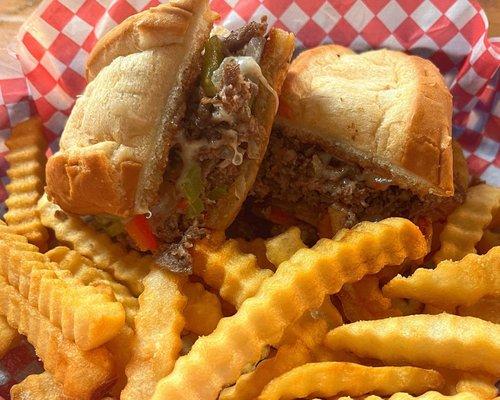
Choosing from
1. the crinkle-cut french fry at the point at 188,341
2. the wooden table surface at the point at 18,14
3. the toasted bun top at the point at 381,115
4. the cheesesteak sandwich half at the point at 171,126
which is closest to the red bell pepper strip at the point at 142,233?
the cheesesteak sandwich half at the point at 171,126

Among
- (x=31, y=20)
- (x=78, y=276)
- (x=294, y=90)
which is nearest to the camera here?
(x=78, y=276)

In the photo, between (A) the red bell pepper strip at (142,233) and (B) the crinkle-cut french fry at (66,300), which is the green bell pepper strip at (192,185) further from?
(B) the crinkle-cut french fry at (66,300)

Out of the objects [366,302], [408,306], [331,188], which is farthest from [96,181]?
[408,306]

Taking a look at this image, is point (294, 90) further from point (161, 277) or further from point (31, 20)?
point (31, 20)

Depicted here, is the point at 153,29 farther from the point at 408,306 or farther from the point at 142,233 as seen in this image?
the point at 408,306

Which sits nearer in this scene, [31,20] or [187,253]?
[187,253]

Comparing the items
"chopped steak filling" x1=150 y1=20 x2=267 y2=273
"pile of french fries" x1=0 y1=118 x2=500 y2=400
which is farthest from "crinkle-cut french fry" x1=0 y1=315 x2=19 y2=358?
"chopped steak filling" x1=150 y1=20 x2=267 y2=273

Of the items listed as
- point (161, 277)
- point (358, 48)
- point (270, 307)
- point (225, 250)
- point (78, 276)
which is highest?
point (358, 48)

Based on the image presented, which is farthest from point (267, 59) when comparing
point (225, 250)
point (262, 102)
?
point (225, 250)
